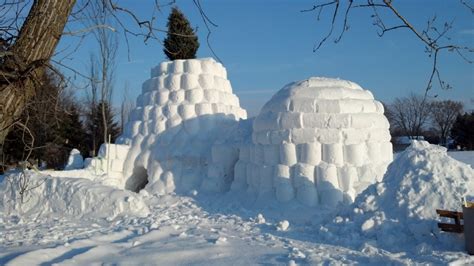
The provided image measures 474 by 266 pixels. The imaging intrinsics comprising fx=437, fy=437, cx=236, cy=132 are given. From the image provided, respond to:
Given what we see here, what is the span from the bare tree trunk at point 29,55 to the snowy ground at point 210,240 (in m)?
3.18

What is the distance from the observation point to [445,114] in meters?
35.7

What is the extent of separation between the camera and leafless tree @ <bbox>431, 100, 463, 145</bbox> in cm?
3547

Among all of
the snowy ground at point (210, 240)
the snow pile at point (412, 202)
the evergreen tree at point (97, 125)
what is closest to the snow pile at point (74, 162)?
the snowy ground at point (210, 240)

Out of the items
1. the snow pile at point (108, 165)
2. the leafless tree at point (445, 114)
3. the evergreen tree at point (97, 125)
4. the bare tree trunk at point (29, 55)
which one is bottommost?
the snow pile at point (108, 165)

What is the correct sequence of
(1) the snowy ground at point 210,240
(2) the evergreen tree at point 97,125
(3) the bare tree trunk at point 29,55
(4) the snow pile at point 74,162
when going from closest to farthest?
(3) the bare tree trunk at point 29,55 → (1) the snowy ground at point 210,240 → (4) the snow pile at point 74,162 → (2) the evergreen tree at point 97,125

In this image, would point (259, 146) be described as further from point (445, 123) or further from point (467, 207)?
point (445, 123)

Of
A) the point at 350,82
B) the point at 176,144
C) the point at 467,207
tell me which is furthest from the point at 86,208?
the point at 467,207

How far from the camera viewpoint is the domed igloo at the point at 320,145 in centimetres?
816

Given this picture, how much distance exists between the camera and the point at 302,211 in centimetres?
784

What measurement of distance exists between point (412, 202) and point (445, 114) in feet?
109

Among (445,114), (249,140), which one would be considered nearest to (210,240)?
(249,140)

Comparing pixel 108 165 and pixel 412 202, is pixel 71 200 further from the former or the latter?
pixel 412 202

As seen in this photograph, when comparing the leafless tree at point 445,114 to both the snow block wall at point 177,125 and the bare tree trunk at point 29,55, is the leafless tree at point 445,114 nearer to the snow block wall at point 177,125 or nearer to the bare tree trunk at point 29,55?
the snow block wall at point 177,125

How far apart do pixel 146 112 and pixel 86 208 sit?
3444 millimetres
